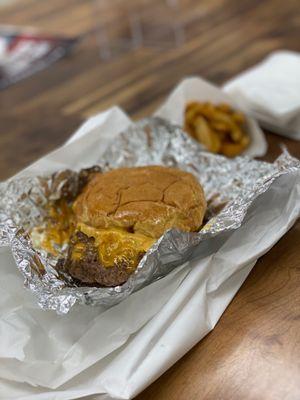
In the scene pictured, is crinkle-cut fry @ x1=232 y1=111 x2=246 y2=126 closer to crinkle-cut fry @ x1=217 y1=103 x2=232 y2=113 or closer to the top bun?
crinkle-cut fry @ x1=217 y1=103 x2=232 y2=113

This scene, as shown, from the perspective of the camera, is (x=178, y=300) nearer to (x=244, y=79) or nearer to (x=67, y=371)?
(x=67, y=371)

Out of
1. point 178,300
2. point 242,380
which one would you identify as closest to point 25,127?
point 178,300

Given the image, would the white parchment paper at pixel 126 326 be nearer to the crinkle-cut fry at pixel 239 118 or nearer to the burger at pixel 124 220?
the burger at pixel 124 220

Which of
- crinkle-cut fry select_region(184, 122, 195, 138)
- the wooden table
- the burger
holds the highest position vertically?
the burger

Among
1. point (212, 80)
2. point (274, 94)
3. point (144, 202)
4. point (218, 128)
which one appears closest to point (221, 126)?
point (218, 128)

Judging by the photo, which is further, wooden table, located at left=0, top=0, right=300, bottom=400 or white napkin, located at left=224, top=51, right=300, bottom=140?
white napkin, located at left=224, top=51, right=300, bottom=140

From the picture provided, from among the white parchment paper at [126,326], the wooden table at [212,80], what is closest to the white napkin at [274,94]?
the wooden table at [212,80]

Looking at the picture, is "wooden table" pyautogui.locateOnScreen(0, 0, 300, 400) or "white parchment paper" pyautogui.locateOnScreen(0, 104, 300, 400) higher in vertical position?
"white parchment paper" pyautogui.locateOnScreen(0, 104, 300, 400)

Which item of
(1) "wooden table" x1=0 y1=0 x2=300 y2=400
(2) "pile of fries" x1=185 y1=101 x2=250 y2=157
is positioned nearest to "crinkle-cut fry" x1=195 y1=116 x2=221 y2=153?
(2) "pile of fries" x1=185 y1=101 x2=250 y2=157
